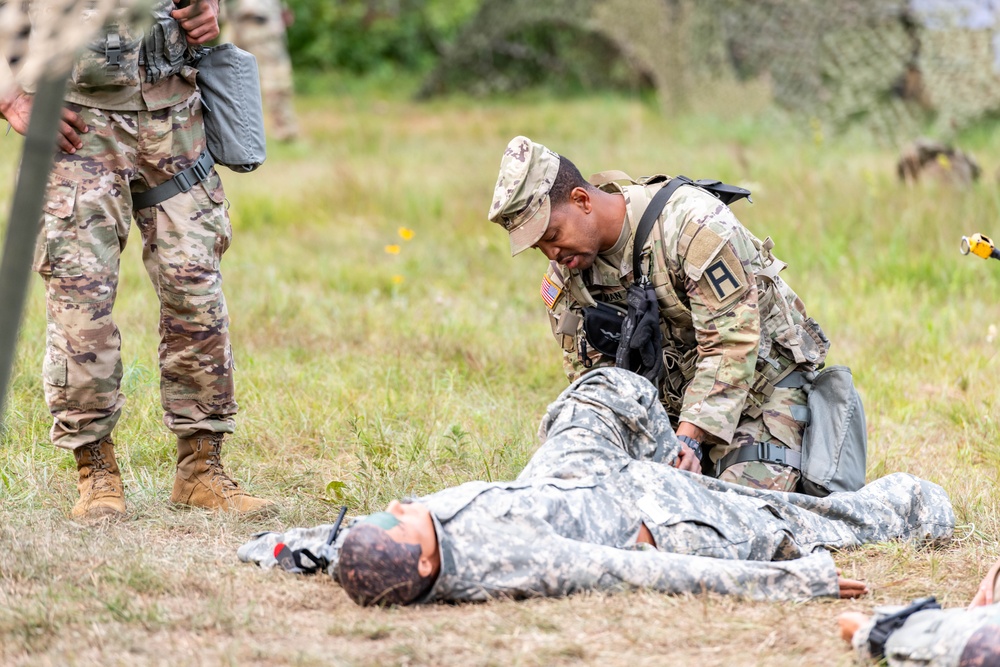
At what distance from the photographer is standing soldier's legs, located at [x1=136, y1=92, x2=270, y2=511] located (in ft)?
12.5

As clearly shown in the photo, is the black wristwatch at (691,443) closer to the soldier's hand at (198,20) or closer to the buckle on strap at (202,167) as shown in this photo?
the buckle on strap at (202,167)

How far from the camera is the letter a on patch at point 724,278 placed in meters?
3.81

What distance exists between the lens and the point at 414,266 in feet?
25.2

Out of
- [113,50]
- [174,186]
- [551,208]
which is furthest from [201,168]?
[551,208]

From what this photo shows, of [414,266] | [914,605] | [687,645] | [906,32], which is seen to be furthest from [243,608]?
[906,32]

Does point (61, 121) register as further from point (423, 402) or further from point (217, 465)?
point (423, 402)

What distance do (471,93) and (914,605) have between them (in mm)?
14316

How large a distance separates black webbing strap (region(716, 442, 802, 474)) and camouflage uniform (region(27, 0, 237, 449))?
1.76 metres

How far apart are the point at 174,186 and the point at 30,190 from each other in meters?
1.94

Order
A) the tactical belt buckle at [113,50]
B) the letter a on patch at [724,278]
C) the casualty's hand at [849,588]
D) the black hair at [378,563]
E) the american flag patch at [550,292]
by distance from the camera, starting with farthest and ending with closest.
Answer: the american flag patch at [550,292] → the letter a on patch at [724,278] → the tactical belt buckle at [113,50] → the casualty's hand at [849,588] → the black hair at [378,563]

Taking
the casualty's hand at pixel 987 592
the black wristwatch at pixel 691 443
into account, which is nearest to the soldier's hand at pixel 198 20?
the black wristwatch at pixel 691 443

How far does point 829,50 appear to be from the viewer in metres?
12.5

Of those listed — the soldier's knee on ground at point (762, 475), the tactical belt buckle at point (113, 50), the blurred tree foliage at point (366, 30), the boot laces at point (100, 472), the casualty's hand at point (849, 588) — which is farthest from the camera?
the blurred tree foliage at point (366, 30)

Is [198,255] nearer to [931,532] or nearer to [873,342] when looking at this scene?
[931,532]
